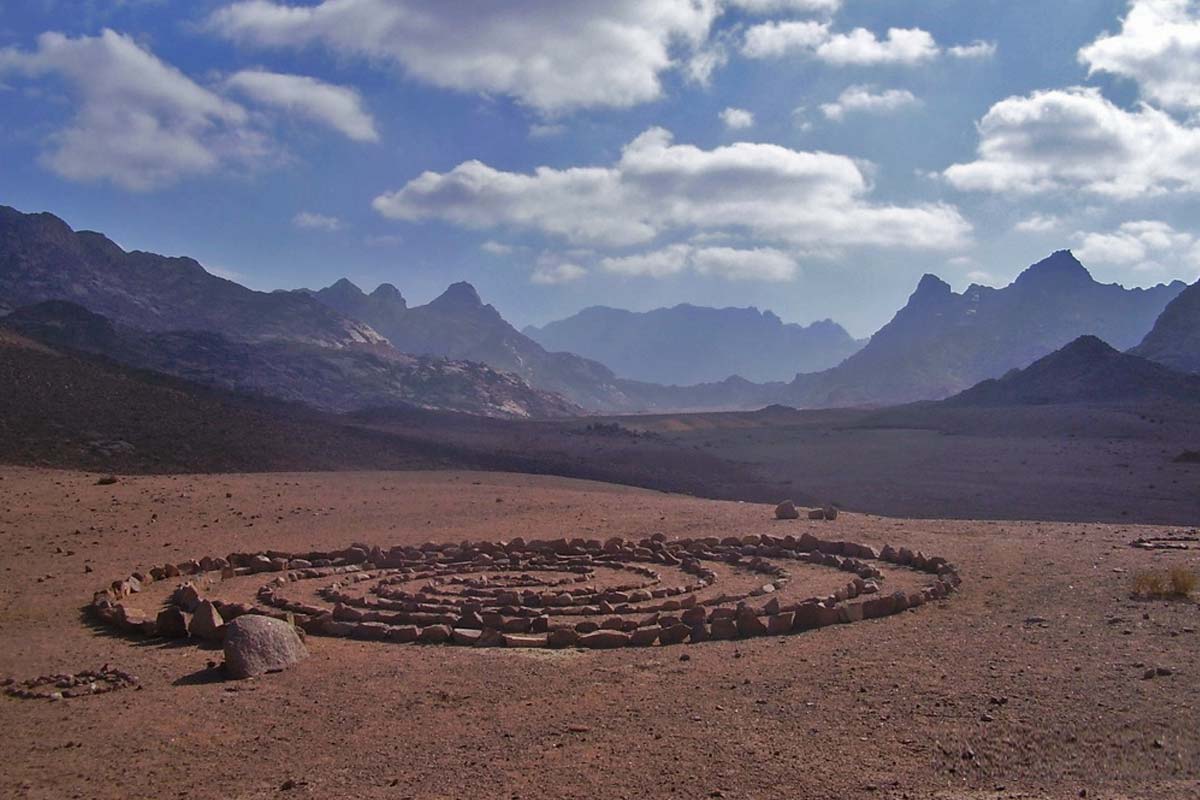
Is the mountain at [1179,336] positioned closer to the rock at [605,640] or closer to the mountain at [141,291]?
the mountain at [141,291]

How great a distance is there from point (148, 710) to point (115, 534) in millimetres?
13598

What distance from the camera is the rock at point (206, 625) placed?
1223 cm

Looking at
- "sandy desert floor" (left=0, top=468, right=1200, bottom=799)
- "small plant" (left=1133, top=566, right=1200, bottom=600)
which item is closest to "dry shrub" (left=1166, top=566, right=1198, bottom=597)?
"small plant" (left=1133, top=566, right=1200, bottom=600)

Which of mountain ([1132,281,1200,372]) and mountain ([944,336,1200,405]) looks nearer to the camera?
mountain ([944,336,1200,405])

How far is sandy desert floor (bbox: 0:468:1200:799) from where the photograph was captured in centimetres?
725

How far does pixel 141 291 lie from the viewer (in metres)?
119

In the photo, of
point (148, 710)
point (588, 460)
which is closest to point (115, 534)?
point (148, 710)

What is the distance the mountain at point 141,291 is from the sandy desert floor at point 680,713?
93.0 meters

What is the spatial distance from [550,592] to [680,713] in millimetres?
7193

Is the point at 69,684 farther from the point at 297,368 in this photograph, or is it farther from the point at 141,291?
the point at 141,291

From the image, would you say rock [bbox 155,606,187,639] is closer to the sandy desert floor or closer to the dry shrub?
the sandy desert floor

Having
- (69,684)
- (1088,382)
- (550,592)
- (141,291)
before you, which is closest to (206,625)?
(69,684)

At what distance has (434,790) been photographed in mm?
7273

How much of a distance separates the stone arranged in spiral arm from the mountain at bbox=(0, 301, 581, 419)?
4329 cm
